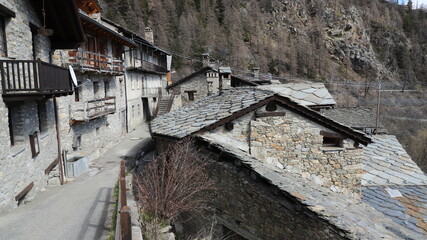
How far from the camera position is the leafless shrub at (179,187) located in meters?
6.18

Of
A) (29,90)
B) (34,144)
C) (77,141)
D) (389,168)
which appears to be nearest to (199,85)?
(77,141)

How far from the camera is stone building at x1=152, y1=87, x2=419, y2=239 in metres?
5.94

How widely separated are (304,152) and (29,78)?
7389mm

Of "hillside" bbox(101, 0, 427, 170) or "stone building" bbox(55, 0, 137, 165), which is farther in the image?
"hillside" bbox(101, 0, 427, 170)

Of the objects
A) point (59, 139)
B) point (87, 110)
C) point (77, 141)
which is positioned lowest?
point (77, 141)

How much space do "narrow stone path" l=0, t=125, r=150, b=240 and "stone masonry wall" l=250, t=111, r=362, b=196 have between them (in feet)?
13.9

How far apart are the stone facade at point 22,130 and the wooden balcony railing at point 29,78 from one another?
400mm

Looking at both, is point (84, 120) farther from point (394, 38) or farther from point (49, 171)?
point (394, 38)

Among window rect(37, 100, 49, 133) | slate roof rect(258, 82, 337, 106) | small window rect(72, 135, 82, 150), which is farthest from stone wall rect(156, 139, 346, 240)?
small window rect(72, 135, 82, 150)

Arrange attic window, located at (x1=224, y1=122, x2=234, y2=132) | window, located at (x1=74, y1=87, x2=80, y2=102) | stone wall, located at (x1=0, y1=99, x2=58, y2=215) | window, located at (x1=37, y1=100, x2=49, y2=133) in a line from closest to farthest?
stone wall, located at (x1=0, y1=99, x2=58, y2=215) < attic window, located at (x1=224, y1=122, x2=234, y2=132) < window, located at (x1=37, y1=100, x2=49, y2=133) < window, located at (x1=74, y1=87, x2=80, y2=102)

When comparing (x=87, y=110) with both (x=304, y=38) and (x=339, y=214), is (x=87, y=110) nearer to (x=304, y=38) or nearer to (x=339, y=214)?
(x=339, y=214)

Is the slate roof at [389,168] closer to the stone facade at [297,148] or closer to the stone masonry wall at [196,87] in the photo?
the stone facade at [297,148]

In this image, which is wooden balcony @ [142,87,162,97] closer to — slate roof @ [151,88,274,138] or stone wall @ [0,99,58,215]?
stone wall @ [0,99,58,215]

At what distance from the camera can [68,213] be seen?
23.4 ft
